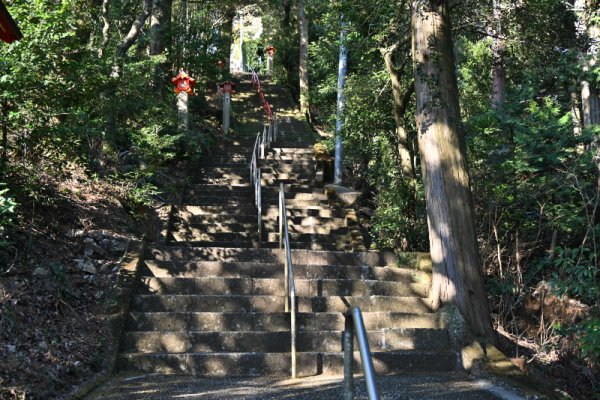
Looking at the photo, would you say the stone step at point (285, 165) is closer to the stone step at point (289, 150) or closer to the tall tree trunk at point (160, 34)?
the stone step at point (289, 150)

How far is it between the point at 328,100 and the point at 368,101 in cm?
1086

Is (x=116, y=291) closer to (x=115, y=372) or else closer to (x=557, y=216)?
(x=115, y=372)

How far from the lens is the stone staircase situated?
6.64 m

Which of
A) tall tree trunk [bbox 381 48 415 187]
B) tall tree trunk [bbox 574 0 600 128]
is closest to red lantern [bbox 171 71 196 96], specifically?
tall tree trunk [bbox 381 48 415 187]

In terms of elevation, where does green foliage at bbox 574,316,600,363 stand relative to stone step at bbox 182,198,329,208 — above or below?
below

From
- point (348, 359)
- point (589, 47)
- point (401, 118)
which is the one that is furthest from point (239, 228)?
point (348, 359)

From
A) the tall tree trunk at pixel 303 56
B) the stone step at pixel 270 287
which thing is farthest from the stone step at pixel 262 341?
the tall tree trunk at pixel 303 56

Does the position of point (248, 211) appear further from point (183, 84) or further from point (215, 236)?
point (183, 84)

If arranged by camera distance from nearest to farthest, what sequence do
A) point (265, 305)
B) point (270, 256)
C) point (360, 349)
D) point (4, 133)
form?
1. point (360, 349)
2. point (4, 133)
3. point (265, 305)
4. point (270, 256)

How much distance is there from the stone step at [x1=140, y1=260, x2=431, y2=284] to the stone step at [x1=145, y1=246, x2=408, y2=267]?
6cm

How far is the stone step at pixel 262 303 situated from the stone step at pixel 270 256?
106 cm

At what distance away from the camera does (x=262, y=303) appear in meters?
7.65

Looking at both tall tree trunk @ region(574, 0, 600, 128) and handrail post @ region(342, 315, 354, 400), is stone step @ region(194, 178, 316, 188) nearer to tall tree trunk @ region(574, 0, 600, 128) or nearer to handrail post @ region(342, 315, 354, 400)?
tall tree trunk @ region(574, 0, 600, 128)

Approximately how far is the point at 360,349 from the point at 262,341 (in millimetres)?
4011
